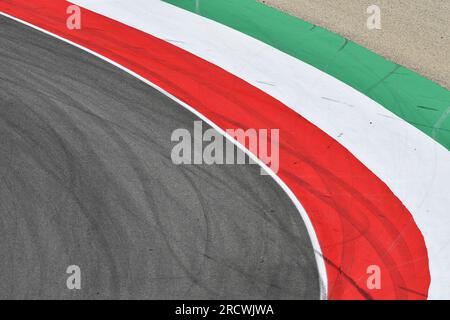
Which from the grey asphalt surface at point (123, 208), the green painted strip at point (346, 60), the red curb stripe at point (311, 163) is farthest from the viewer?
the green painted strip at point (346, 60)

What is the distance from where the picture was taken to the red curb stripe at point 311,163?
1272 centimetres

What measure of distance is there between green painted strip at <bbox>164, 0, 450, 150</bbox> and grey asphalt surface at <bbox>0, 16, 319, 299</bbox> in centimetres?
327

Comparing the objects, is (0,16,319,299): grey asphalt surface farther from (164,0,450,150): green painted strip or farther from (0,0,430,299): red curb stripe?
(164,0,450,150): green painted strip

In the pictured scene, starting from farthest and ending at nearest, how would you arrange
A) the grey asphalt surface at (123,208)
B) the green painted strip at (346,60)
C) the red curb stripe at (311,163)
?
the green painted strip at (346,60) → the red curb stripe at (311,163) → the grey asphalt surface at (123,208)

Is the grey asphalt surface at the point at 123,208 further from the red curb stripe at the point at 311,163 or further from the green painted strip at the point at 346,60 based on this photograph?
the green painted strip at the point at 346,60

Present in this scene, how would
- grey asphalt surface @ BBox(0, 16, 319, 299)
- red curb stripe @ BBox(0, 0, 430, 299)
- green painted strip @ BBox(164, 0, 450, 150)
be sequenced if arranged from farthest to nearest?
green painted strip @ BBox(164, 0, 450, 150), red curb stripe @ BBox(0, 0, 430, 299), grey asphalt surface @ BBox(0, 16, 319, 299)

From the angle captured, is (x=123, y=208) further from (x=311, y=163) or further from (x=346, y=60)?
(x=346, y=60)

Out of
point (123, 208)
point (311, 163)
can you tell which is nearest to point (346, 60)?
point (311, 163)

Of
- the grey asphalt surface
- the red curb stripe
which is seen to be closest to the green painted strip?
the red curb stripe

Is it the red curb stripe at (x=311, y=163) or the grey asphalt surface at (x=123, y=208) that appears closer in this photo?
the grey asphalt surface at (x=123, y=208)

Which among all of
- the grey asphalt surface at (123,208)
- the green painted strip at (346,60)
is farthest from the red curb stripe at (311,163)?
the green painted strip at (346,60)

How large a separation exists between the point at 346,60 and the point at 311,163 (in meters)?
3.65

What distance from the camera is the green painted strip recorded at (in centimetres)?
1619

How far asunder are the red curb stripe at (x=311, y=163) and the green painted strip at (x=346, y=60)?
167 centimetres
